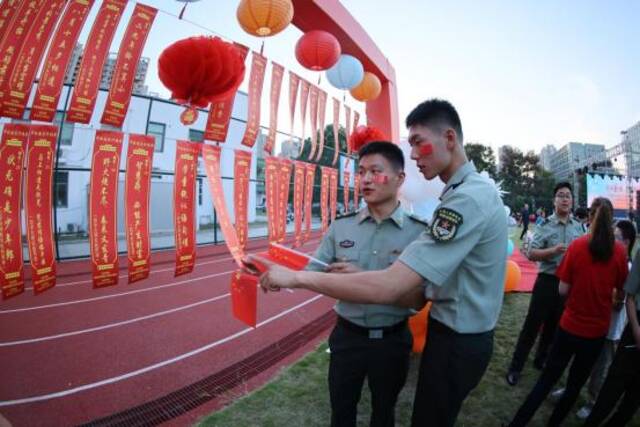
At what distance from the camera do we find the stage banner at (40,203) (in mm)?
3719

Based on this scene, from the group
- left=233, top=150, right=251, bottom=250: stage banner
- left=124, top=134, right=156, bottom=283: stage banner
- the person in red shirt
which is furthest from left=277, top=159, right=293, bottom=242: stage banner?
the person in red shirt

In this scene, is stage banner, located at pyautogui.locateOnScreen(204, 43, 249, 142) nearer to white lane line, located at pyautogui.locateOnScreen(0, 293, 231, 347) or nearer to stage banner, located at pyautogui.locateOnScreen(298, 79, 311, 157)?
stage banner, located at pyautogui.locateOnScreen(298, 79, 311, 157)

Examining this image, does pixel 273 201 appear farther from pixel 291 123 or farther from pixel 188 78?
pixel 188 78

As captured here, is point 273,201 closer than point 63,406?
No

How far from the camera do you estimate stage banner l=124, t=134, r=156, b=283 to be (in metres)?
4.06

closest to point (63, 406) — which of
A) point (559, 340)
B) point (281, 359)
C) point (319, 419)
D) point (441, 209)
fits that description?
point (281, 359)

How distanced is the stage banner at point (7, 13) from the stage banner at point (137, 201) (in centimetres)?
144

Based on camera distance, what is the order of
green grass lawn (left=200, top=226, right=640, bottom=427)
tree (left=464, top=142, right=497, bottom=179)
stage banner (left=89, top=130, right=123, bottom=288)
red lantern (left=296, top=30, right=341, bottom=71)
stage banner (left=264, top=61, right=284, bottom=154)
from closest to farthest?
green grass lawn (left=200, top=226, right=640, bottom=427), stage banner (left=89, top=130, right=123, bottom=288), red lantern (left=296, top=30, right=341, bottom=71), stage banner (left=264, top=61, right=284, bottom=154), tree (left=464, top=142, right=497, bottom=179)

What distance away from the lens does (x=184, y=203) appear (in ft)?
14.8

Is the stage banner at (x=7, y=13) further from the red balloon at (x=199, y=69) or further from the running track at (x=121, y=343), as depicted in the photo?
the running track at (x=121, y=343)

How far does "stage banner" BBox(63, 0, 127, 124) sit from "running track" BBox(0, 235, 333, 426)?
268cm

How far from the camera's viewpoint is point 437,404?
130cm

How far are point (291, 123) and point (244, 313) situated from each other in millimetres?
4889

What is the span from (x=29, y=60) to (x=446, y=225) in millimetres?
4304
